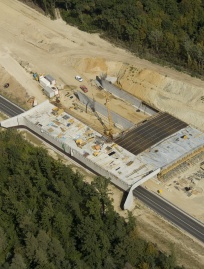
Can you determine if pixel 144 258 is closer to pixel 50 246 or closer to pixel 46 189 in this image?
pixel 50 246

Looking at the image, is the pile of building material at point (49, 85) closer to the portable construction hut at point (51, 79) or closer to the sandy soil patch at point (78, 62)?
the portable construction hut at point (51, 79)

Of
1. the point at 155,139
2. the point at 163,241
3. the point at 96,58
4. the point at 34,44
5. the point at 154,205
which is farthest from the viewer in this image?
the point at 34,44

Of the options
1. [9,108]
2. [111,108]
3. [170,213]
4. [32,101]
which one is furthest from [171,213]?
[9,108]

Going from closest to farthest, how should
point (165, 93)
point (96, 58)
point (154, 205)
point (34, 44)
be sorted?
point (154, 205)
point (165, 93)
point (96, 58)
point (34, 44)

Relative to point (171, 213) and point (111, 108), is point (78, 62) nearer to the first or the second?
point (111, 108)

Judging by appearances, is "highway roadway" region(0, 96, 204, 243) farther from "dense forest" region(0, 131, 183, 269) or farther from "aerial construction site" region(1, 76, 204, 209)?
"dense forest" region(0, 131, 183, 269)

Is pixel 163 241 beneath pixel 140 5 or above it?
beneath

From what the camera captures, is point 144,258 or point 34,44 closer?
point 144,258

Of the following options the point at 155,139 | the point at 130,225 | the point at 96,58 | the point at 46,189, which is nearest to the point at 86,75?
the point at 96,58
